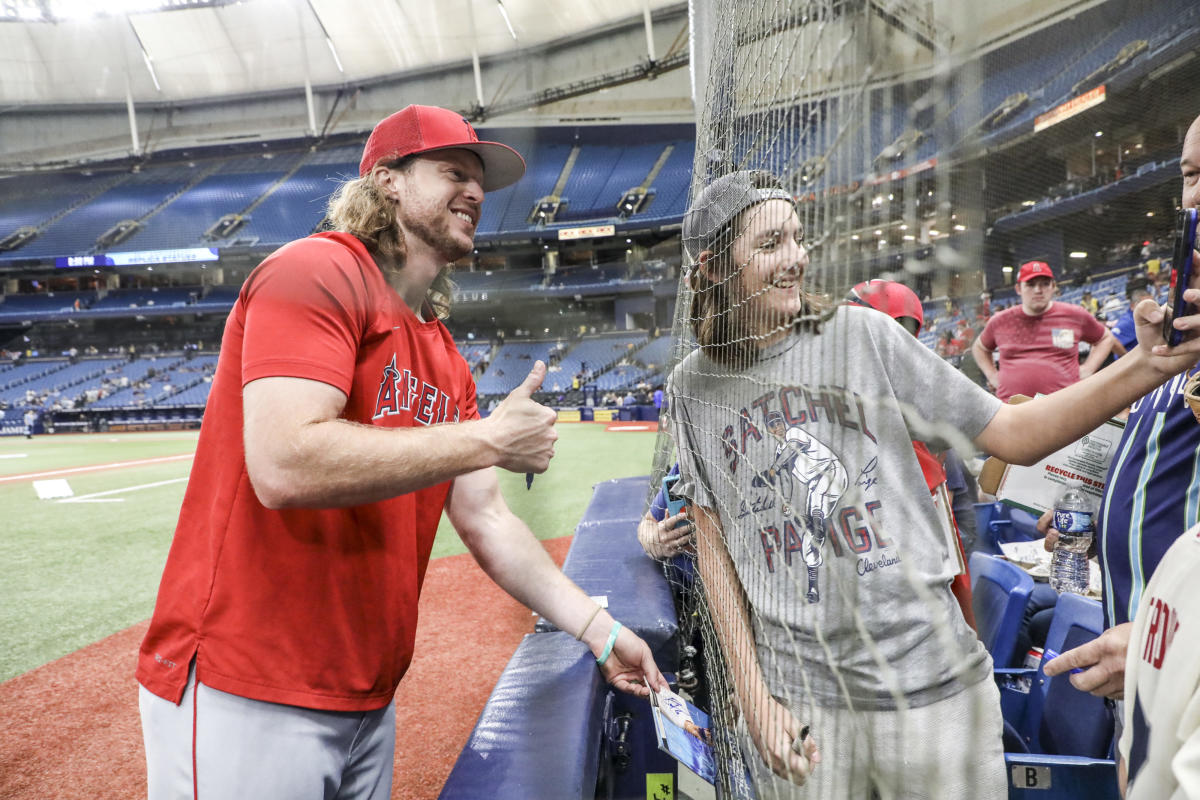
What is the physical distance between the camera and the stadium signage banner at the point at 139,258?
577 inches

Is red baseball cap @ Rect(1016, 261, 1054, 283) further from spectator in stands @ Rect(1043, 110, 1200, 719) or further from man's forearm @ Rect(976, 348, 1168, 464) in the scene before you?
man's forearm @ Rect(976, 348, 1168, 464)

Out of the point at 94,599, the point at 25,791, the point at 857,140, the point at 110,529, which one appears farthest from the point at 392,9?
the point at 857,140

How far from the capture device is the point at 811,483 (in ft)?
3.20

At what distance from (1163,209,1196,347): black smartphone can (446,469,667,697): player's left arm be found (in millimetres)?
1099

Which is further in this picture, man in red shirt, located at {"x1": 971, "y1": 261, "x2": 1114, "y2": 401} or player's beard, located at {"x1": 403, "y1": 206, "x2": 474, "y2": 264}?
man in red shirt, located at {"x1": 971, "y1": 261, "x2": 1114, "y2": 401}

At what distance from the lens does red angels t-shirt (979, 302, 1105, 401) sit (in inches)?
138

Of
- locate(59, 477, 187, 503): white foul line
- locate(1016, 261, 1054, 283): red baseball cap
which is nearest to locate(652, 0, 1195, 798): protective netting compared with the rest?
locate(1016, 261, 1054, 283): red baseball cap

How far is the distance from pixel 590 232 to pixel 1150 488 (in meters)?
14.4

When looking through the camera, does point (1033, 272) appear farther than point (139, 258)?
No

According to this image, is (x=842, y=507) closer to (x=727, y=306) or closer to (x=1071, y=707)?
(x=727, y=306)

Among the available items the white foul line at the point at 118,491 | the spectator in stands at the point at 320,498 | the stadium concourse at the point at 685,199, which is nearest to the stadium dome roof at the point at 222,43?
the stadium concourse at the point at 685,199

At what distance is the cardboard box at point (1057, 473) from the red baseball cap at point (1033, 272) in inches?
72.1

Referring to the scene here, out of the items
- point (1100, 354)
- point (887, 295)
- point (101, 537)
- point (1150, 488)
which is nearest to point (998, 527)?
point (1100, 354)

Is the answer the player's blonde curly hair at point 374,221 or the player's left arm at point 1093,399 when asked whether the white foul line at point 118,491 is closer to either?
the player's blonde curly hair at point 374,221
